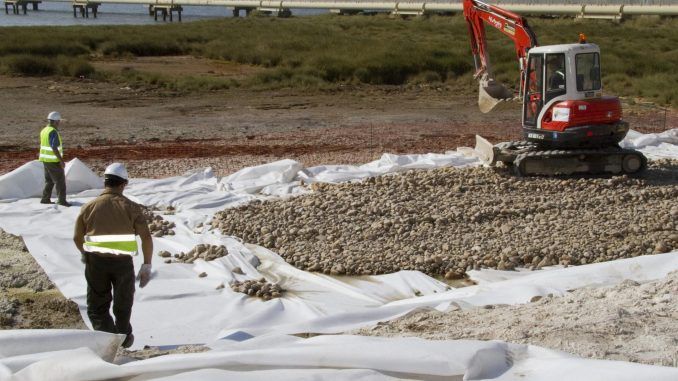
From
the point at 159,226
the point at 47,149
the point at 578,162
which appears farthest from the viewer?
the point at 578,162

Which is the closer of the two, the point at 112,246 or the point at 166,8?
the point at 112,246

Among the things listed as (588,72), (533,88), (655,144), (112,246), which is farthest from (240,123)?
(112,246)

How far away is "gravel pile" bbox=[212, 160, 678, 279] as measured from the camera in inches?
401

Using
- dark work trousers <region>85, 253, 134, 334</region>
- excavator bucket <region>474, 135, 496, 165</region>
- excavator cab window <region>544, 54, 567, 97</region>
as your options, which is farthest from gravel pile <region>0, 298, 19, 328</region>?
excavator cab window <region>544, 54, 567, 97</region>

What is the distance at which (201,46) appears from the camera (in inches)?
1563

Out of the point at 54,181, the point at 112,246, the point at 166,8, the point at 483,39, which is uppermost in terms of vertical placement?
the point at 483,39

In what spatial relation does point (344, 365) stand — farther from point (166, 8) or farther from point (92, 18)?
point (92, 18)

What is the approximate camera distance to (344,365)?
17.0ft

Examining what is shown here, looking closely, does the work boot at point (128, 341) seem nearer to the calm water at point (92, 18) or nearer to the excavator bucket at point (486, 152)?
the excavator bucket at point (486, 152)

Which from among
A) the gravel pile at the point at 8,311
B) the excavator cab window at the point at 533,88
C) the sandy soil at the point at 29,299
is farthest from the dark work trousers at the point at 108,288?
the excavator cab window at the point at 533,88

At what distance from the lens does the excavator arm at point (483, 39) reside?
14.7 metres

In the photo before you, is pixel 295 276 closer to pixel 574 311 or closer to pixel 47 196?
pixel 574 311

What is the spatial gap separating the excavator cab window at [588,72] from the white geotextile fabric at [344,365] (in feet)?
30.3

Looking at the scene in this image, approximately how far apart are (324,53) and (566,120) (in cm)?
2120
